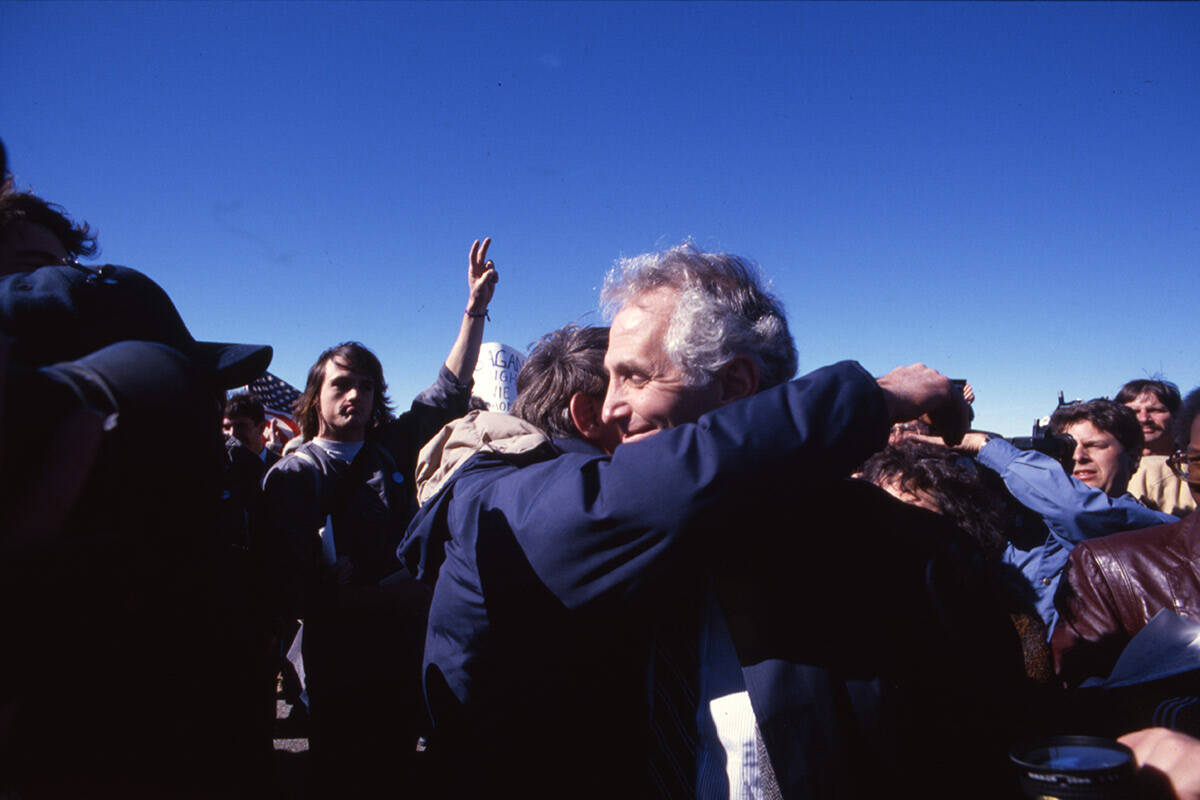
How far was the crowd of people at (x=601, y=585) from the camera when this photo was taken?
687 millimetres

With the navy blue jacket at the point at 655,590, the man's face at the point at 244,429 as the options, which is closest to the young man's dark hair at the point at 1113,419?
the navy blue jacket at the point at 655,590

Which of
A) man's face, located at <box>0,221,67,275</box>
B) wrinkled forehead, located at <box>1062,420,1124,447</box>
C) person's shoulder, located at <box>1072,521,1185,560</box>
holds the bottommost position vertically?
person's shoulder, located at <box>1072,521,1185,560</box>

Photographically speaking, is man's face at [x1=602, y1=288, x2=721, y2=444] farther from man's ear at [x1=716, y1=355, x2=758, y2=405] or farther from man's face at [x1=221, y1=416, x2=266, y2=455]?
man's face at [x1=221, y1=416, x2=266, y2=455]

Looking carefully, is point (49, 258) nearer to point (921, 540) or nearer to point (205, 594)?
point (205, 594)

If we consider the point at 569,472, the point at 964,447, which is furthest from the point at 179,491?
the point at 964,447

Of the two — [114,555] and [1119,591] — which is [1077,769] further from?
[1119,591]

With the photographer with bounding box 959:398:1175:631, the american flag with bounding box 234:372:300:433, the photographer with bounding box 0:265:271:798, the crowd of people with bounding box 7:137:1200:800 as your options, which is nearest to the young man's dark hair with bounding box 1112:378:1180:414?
the photographer with bounding box 959:398:1175:631

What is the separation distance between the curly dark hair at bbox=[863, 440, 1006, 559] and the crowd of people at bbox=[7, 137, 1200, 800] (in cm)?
63

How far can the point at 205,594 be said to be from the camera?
3.40 feet

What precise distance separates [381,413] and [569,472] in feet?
9.78

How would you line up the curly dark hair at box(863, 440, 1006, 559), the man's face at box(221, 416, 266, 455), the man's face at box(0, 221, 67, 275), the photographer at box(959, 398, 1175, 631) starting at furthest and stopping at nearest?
1. the man's face at box(221, 416, 266, 455)
2. the photographer at box(959, 398, 1175, 631)
3. the curly dark hair at box(863, 440, 1006, 559)
4. the man's face at box(0, 221, 67, 275)

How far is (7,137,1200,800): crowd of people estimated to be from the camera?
0.69m

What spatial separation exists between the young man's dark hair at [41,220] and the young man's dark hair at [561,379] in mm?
1535

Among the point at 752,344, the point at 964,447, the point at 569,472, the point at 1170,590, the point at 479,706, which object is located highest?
the point at 752,344
